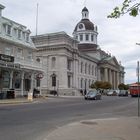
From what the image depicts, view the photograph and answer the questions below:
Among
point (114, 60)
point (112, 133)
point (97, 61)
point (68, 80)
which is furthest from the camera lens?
point (114, 60)

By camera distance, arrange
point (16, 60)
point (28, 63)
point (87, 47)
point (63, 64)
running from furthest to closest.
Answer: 1. point (87, 47)
2. point (63, 64)
3. point (28, 63)
4. point (16, 60)

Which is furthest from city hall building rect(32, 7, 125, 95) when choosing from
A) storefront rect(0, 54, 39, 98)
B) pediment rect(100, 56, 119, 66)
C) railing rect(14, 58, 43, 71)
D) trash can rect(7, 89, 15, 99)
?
trash can rect(7, 89, 15, 99)

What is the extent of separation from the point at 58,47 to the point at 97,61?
113 feet

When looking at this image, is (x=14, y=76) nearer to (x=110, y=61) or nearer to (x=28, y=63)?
(x=28, y=63)

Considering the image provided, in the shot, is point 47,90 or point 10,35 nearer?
point 10,35

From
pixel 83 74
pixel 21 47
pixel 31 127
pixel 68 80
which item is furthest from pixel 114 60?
pixel 31 127

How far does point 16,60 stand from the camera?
44.5 metres

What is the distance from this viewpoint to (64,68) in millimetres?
78375

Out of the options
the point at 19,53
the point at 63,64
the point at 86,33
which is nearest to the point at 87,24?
the point at 86,33

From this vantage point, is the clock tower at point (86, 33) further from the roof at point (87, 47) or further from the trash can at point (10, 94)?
the trash can at point (10, 94)

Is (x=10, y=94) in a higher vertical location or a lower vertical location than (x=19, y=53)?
lower

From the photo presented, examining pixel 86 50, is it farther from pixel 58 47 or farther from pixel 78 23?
pixel 58 47

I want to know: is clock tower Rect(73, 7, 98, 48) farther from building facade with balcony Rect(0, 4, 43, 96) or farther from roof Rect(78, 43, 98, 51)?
building facade with balcony Rect(0, 4, 43, 96)

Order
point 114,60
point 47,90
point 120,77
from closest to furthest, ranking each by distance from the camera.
Answer: point 47,90 < point 114,60 < point 120,77
